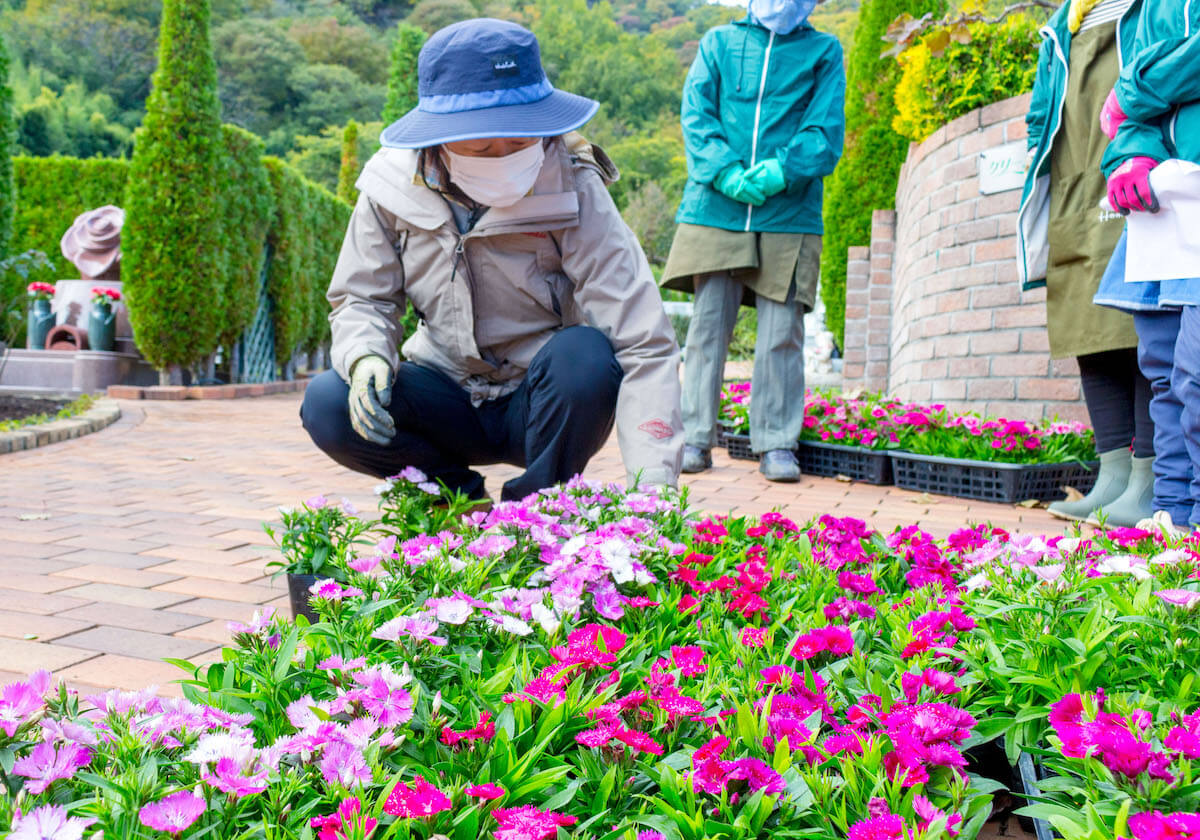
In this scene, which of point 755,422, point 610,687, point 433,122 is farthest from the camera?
point 755,422

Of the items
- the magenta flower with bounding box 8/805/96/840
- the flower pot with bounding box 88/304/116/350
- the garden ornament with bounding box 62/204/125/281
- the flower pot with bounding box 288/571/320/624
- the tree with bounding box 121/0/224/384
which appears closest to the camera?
the magenta flower with bounding box 8/805/96/840

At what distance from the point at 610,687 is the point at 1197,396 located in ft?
6.20

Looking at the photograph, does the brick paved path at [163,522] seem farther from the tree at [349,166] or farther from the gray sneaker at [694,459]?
the tree at [349,166]

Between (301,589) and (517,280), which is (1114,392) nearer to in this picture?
(517,280)

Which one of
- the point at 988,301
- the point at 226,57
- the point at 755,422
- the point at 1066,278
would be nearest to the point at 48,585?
the point at 755,422

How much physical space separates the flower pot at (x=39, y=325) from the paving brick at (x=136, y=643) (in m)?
9.79

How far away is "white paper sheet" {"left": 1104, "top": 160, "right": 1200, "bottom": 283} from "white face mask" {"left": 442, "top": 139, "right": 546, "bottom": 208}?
1606 millimetres

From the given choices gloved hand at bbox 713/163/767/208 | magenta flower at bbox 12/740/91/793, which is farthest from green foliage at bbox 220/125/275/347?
magenta flower at bbox 12/740/91/793

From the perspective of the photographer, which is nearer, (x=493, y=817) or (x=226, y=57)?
(x=493, y=817)

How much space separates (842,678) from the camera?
1.23m

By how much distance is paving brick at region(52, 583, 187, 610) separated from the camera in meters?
2.13

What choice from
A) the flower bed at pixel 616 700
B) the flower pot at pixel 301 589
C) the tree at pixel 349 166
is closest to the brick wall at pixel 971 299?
the flower bed at pixel 616 700

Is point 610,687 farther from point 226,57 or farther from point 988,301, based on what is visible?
point 226,57

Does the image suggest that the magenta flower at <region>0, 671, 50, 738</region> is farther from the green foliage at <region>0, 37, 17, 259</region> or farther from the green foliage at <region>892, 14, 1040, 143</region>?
the green foliage at <region>0, 37, 17, 259</region>
